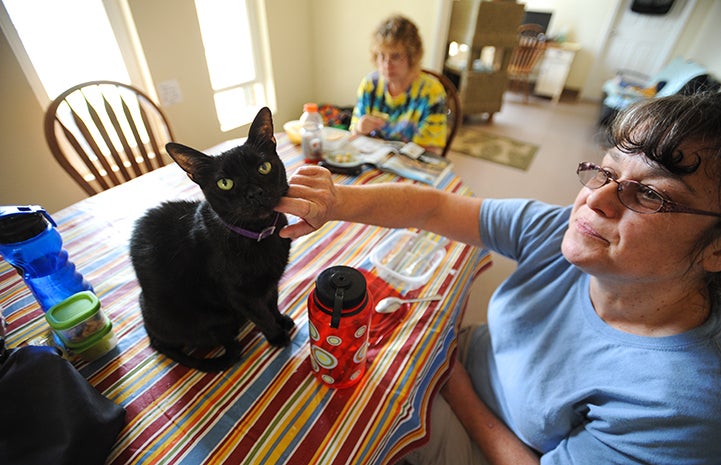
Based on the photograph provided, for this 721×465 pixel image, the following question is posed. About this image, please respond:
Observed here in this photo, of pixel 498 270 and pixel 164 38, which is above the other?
pixel 164 38

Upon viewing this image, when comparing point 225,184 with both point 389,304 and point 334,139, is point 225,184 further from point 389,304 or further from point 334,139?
point 334,139

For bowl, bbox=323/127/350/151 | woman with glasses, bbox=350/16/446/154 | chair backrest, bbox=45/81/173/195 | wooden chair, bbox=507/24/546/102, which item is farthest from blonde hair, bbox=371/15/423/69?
wooden chair, bbox=507/24/546/102

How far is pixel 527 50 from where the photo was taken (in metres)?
4.66

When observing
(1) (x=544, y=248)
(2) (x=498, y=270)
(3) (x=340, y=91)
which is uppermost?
(1) (x=544, y=248)

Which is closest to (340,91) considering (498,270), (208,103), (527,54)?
(208,103)

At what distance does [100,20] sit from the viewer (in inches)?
65.4

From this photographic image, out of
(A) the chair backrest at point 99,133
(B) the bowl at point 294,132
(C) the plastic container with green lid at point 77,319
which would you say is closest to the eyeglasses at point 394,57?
(B) the bowl at point 294,132

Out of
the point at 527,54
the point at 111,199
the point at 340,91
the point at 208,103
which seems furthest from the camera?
the point at 527,54

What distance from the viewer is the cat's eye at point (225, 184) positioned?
0.56 metres

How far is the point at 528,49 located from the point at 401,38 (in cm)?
418

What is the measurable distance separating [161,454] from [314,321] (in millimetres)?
318

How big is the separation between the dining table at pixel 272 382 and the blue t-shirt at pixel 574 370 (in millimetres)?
134

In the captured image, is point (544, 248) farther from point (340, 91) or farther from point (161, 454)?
point (340, 91)

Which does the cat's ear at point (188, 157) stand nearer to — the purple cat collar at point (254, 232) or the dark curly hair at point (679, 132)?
the purple cat collar at point (254, 232)
